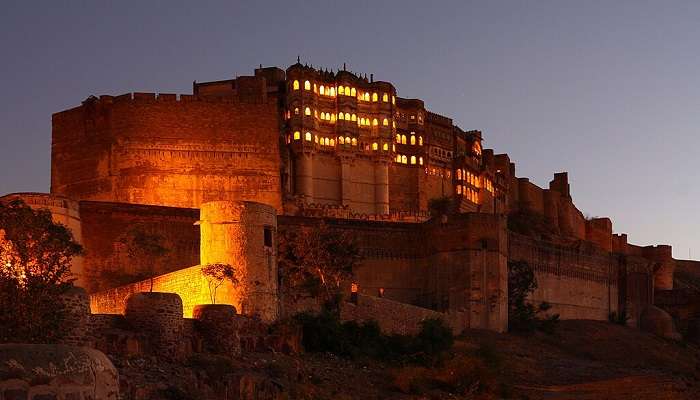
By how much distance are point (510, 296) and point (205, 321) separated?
94.4 feet

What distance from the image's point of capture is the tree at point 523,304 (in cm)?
5091

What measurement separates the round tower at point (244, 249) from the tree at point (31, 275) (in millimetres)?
4101

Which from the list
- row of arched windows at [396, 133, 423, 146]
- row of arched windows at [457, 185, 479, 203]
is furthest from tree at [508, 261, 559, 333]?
row of arched windows at [457, 185, 479, 203]

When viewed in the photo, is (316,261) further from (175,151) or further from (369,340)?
(175,151)

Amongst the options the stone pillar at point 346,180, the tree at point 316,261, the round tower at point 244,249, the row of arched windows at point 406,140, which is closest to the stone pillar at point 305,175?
the stone pillar at point 346,180

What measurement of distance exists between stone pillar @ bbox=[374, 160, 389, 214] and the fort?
0.09 m

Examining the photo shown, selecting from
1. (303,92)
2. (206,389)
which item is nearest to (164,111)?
(303,92)

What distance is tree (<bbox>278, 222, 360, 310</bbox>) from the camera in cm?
3528

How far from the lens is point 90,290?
142 ft

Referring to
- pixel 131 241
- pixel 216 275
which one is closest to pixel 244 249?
pixel 216 275

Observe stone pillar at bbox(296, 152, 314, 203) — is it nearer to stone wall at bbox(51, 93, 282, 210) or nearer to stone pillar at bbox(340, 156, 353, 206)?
stone pillar at bbox(340, 156, 353, 206)

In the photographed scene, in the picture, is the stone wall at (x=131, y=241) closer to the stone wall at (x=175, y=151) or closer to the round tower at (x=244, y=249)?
the round tower at (x=244, y=249)

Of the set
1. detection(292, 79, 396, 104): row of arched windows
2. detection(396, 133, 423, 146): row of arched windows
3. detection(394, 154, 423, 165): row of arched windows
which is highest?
detection(292, 79, 396, 104): row of arched windows

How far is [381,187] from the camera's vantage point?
240ft
